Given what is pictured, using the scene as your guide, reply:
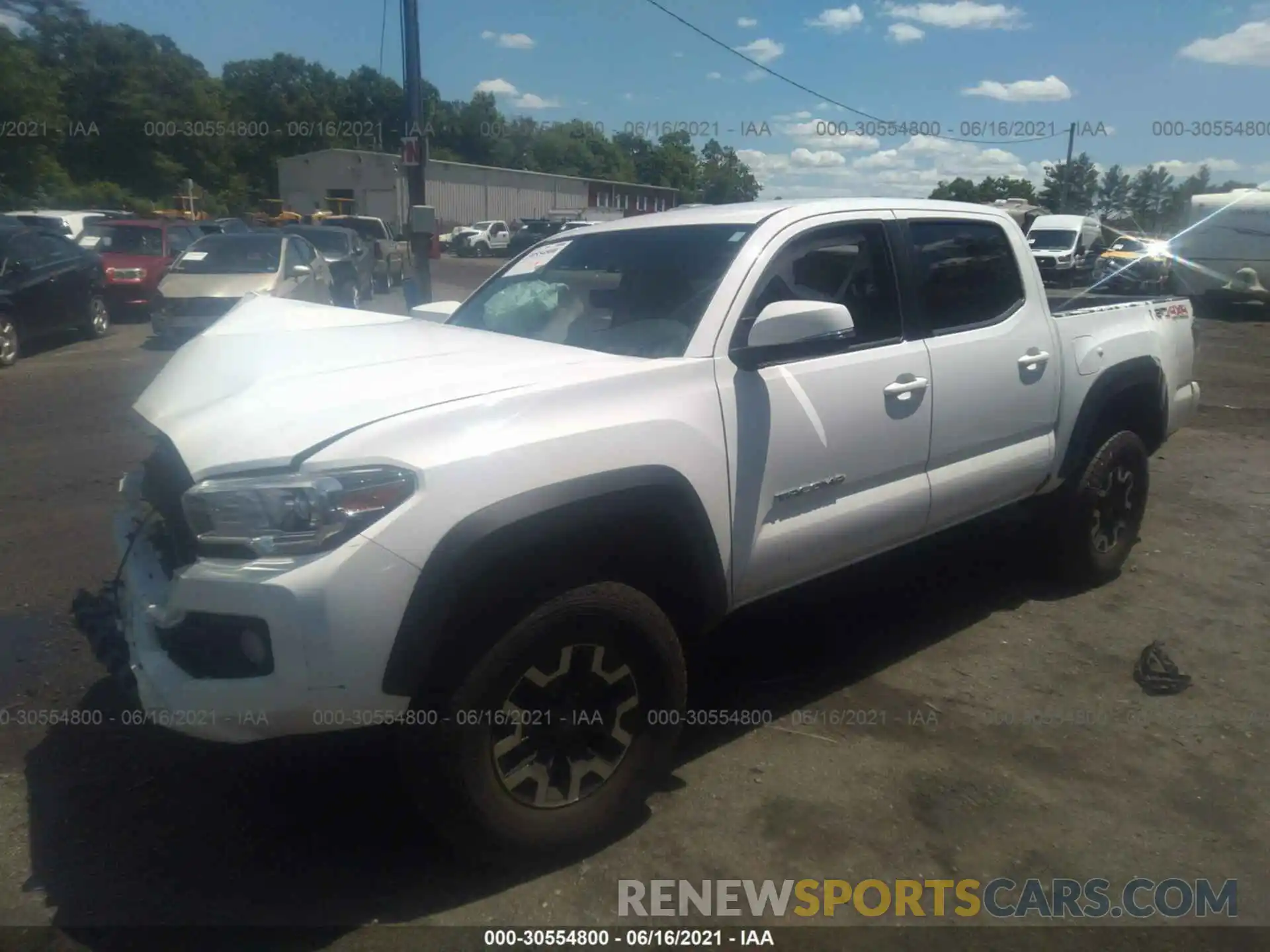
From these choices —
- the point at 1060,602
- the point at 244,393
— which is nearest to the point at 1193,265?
the point at 1060,602

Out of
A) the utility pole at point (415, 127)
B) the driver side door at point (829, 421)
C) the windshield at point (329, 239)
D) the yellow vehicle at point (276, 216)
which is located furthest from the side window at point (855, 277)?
the yellow vehicle at point (276, 216)

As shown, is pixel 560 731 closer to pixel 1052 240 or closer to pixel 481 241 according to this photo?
pixel 1052 240

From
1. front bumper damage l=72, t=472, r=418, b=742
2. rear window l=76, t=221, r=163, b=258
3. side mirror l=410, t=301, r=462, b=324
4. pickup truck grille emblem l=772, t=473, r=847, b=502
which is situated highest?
rear window l=76, t=221, r=163, b=258

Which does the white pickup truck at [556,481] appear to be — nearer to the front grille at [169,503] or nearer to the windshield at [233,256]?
the front grille at [169,503]

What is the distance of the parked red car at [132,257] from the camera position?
16.5 meters

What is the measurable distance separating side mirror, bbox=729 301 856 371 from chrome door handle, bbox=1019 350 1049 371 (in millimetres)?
1495

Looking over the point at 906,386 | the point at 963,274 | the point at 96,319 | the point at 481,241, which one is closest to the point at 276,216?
the point at 481,241

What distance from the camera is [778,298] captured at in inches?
145

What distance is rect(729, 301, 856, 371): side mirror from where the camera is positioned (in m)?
3.13

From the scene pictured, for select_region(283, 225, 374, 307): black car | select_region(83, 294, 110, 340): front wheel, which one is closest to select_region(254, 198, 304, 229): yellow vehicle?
select_region(283, 225, 374, 307): black car

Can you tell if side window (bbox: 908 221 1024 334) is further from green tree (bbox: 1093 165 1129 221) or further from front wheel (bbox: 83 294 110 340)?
green tree (bbox: 1093 165 1129 221)

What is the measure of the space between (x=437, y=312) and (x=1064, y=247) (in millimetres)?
29759

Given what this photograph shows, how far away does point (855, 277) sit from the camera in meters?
3.98

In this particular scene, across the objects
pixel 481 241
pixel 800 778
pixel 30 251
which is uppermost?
pixel 481 241
